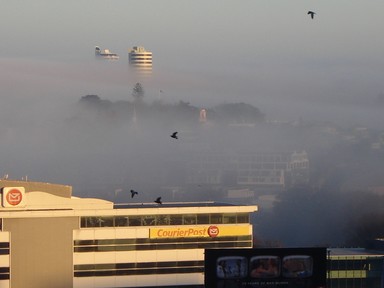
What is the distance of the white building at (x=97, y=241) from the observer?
12019cm

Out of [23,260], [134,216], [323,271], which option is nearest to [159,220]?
[134,216]

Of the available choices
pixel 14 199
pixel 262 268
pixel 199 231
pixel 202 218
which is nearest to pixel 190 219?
pixel 202 218

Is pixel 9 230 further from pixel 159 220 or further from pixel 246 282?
pixel 246 282

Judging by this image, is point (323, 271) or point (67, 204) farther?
point (67, 204)

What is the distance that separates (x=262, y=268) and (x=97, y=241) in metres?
38.9

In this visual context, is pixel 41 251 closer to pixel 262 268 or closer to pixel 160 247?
pixel 160 247

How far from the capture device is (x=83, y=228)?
122 m

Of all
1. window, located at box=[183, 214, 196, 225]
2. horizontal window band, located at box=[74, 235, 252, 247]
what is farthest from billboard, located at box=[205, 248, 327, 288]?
window, located at box=[183, 214, 196, 225]

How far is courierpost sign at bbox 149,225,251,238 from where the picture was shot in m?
122

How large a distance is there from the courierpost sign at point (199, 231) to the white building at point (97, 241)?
0.07m

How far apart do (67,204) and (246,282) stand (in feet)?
138

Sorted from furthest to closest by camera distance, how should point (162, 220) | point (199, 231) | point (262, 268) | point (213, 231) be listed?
point (213, 231), point (199, 231), point (162, 220), point (262, 268)

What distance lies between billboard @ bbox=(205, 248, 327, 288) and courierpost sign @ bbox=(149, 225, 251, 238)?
38085 millimetres

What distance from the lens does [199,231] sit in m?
123
